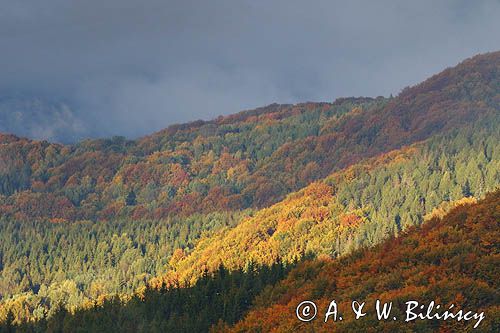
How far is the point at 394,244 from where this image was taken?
135750 mm

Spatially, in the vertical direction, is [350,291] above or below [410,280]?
above

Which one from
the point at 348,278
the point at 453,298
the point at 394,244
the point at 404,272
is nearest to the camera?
the point at 453,298

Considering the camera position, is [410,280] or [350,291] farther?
[350,291]

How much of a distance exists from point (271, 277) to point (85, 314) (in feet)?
121

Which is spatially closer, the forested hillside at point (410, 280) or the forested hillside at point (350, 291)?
the forested hillside at point (410, 280)

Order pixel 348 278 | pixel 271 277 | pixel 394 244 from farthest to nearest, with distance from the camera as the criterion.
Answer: pixel 271 277, pixel 394 244, pixel 348 278

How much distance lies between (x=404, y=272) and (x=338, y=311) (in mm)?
14014

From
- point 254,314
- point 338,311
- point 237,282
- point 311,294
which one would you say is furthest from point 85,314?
point 338,311

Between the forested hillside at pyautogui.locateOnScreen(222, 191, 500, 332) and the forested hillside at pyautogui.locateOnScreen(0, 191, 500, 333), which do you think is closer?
the forested hillside at pyautogui.locateOnScreen(222, 191, 500, 332)

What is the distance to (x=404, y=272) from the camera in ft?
365

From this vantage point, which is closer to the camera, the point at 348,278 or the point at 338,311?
the point at 338,311

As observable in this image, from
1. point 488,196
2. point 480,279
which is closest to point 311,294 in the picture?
point 480,279

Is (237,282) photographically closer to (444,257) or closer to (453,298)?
(444,257)

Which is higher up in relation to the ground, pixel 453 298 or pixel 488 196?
pixel 488 196
